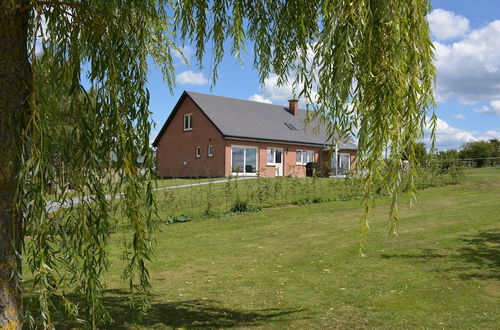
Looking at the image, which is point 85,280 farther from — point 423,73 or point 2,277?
point 423,73

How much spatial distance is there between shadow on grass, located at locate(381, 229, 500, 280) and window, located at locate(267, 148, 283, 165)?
22991mm

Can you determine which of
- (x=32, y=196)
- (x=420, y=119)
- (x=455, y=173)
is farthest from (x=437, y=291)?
(x=455, y=173)

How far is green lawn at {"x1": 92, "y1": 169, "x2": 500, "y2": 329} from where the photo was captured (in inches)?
204

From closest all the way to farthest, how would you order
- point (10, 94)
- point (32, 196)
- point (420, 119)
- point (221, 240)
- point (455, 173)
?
point (32, 196)
point (10, 94)
point (420, 119)
point (221, 240)
point (455, 173)

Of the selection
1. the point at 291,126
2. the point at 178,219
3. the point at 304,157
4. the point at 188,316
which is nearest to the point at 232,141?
the point at 291,126

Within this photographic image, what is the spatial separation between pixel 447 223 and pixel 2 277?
9.71 meters

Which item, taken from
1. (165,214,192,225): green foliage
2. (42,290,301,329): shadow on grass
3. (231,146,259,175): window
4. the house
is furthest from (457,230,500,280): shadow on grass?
(231,146,259,175): window

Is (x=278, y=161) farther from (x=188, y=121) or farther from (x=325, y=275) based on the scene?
(x=325, y=275)

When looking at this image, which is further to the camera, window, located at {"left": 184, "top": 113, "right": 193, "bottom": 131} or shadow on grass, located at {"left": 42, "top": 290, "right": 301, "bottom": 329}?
window, located at {"left": 184, "top": 113, "right": 193, "bottom": 131}

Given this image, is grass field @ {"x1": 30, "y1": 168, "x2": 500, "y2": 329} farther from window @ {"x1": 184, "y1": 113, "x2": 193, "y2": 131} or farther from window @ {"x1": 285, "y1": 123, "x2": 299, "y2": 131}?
window @ {"x1": 285, "y1": 123, "x2": 299, "y2": 131}

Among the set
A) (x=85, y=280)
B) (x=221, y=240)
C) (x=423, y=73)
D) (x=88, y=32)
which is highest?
(x=88, y=32)

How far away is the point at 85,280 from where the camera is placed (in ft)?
11.1

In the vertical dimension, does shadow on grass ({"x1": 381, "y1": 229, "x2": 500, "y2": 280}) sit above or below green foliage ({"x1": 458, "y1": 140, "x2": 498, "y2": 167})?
below

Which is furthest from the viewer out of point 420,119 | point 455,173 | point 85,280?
point 455,173
